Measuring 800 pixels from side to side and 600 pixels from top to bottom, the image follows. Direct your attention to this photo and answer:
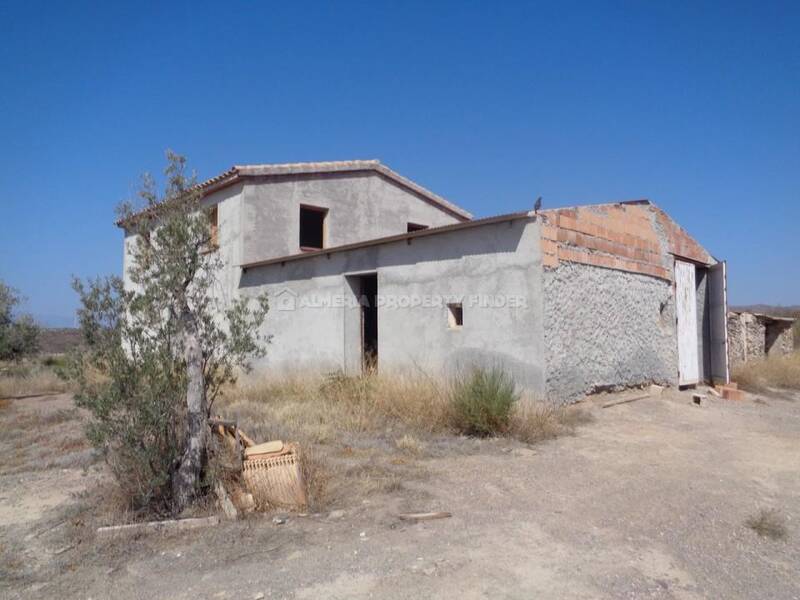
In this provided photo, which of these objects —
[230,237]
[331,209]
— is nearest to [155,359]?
[230,237]

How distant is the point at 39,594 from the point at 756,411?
34.1ft

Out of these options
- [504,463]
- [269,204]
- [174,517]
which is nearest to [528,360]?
[504,463]

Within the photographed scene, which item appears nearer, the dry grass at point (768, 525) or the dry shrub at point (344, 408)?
the dry grass at point (768, 525)

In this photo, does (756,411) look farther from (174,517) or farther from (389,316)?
(174,517)

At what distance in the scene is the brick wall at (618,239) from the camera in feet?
26.6

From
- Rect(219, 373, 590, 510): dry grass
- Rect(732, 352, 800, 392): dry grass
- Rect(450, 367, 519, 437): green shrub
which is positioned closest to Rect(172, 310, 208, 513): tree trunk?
Rect(219, 373, 590, 510): dry grass

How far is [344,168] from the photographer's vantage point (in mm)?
14258

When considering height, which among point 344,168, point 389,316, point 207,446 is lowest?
point 207,446

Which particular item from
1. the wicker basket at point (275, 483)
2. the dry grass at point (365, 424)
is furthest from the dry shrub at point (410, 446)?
the wicker basket at point (275, 483)

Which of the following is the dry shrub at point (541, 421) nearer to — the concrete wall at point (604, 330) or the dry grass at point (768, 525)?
the concrete wall at point (604, 330)

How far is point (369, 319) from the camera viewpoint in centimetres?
1159

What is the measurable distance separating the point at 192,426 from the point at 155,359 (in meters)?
0.60

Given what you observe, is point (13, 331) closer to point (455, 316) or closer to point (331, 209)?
point (331, 209)

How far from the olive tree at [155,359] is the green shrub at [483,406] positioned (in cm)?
324
